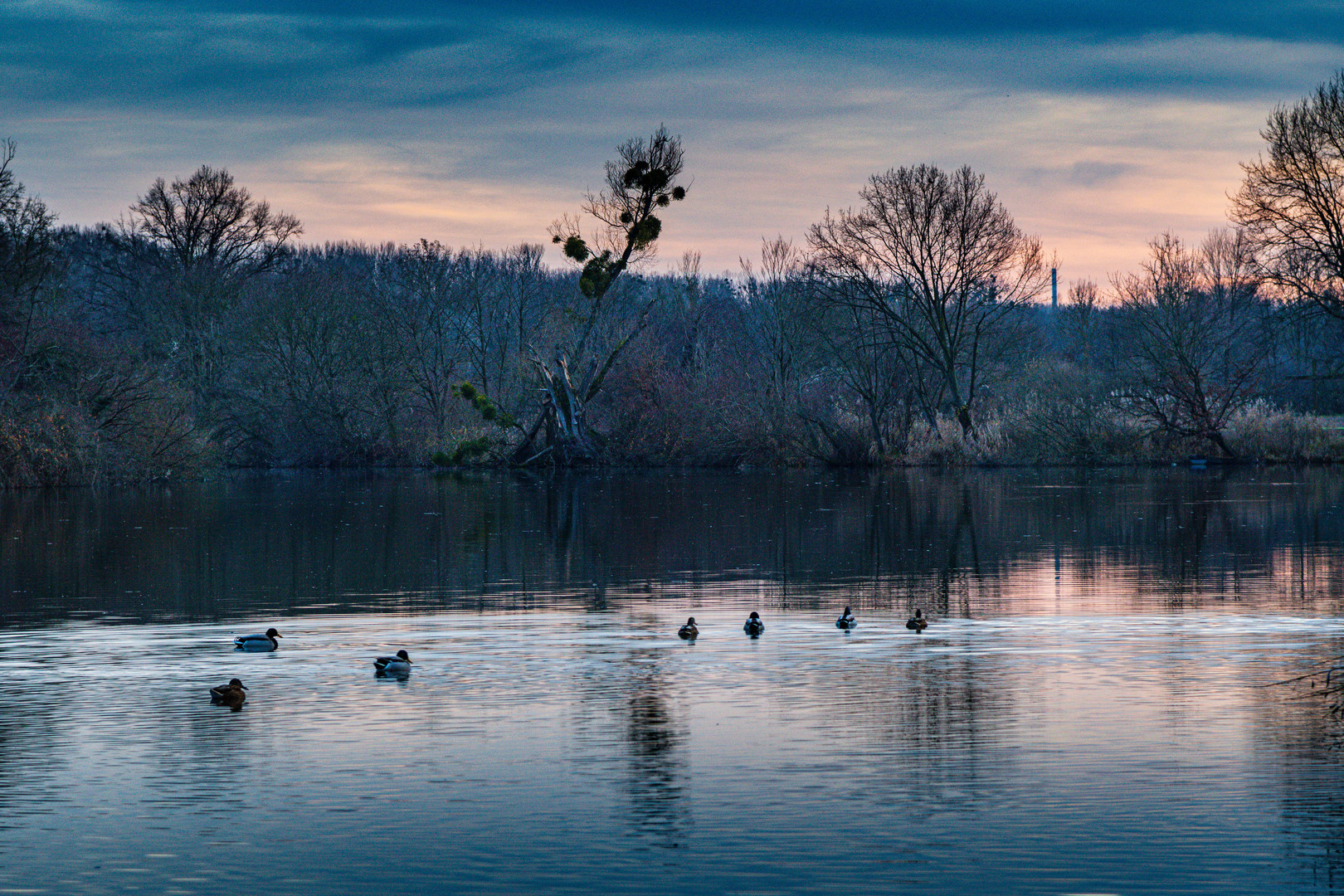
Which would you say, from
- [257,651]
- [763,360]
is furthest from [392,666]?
[763,360]

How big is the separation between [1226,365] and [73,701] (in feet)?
182

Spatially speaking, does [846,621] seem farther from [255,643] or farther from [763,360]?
[763,360]

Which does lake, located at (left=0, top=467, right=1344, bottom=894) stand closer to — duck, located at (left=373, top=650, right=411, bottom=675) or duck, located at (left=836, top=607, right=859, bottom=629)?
duck, located at (left=373, top=650, right=411, bottom=675)

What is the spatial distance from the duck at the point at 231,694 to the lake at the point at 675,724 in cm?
13

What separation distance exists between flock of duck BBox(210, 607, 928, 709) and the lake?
0.51 feet

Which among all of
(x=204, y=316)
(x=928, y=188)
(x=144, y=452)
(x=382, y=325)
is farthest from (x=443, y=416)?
(x=928, y=188)

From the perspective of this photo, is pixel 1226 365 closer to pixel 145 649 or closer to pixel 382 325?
pixel 382 325

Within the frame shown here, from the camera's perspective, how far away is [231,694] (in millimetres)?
12039

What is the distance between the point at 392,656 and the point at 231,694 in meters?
2.03

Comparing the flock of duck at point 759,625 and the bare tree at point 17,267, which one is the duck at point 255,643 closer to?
the flock of duck at point 759,625

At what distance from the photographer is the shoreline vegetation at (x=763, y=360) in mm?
54562

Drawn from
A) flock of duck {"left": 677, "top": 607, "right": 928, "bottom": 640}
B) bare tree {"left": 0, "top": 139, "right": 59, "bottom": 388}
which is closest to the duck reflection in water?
flock of duck {"left": 677, "top": 607, "right": 928, "bottom": 640}

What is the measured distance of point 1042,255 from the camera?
61.8m

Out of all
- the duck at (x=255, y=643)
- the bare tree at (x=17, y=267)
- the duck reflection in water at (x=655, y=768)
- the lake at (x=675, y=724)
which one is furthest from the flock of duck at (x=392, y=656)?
the bare tree at (x=17, y=267)
